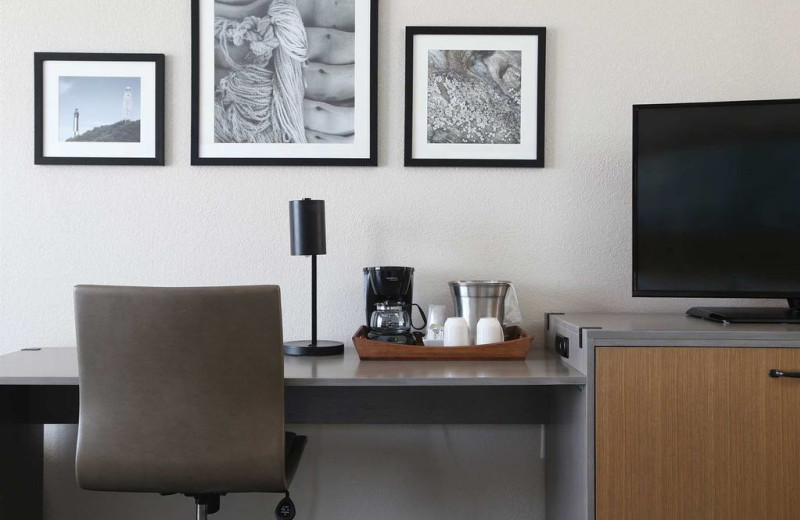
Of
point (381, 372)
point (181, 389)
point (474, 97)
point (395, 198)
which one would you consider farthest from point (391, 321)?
point (474, 97)

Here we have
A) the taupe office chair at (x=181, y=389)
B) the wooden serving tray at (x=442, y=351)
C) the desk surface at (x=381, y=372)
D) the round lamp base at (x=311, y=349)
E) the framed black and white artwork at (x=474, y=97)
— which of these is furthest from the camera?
the framed black and white artwork at (x=474, y=97)

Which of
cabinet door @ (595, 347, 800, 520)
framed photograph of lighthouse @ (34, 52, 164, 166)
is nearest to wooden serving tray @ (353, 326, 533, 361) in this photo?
cabinet door @ (595, 347, 800, 520)

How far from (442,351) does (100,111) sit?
137 cm

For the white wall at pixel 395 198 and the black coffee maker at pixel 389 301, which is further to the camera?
the white wall at pixel 395 198

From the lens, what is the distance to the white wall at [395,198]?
7.04 feet

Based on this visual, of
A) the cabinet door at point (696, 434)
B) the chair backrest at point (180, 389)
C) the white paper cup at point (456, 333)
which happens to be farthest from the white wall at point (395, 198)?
the chair backrest at point (180, 389)

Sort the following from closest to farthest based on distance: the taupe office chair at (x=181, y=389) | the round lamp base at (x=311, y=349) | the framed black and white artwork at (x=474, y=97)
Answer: the taupe office chair at (x=181, y=389) → the round lamp base at (x=311, y=349) → the framed black and white artwork at (x=474, y=97)

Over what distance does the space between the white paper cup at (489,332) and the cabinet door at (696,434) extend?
0.33 meters

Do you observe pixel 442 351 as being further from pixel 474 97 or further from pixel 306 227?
pixel 474 97

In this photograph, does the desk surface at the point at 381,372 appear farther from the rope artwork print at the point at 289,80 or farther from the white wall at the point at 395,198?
the rope artwork print at the point at 289,80

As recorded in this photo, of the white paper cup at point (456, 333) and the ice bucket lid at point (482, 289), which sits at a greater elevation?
the ice bucket lid at point (482, 289)

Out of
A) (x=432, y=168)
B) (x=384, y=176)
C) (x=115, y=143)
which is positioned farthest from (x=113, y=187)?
(x=432, y=168)

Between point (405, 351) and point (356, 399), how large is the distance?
36 centimetres

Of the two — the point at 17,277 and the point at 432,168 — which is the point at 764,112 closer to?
the point at 432,168
